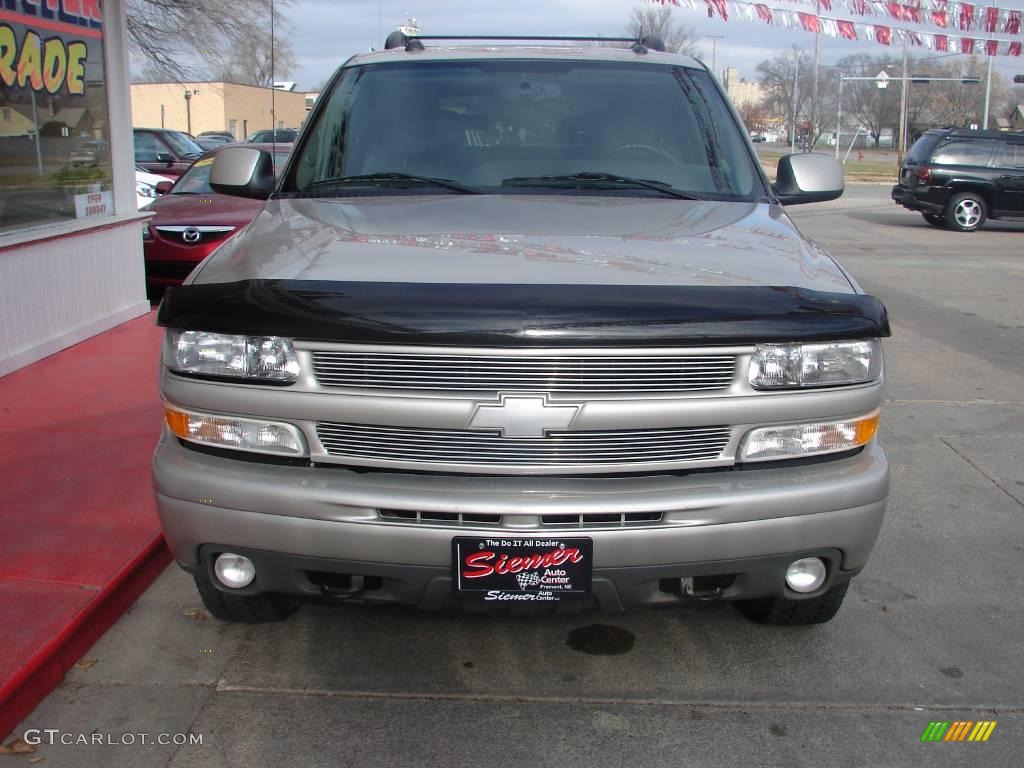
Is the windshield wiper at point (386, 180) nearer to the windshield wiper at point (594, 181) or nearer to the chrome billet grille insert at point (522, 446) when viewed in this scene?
the windshield wiper at point (594, 181)

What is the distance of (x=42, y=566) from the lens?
380cm

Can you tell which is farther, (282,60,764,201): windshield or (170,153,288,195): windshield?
(170,153,288,195): windshield

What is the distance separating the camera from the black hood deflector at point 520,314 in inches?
104

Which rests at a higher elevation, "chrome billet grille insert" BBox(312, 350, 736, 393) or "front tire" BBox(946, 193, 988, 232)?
"chrome billet grille insert" BBox(312, 350, 736, 393)

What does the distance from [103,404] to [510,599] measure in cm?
390

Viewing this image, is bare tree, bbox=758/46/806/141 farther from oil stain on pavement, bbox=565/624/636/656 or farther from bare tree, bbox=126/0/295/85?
oil stain on pavement, bbox=565/624/636/656

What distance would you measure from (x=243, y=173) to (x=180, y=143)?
1399cm

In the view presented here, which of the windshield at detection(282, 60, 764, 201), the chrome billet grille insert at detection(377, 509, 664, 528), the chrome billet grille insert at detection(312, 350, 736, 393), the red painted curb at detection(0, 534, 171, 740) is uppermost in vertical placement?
the windshield at detection(282, 60, 764, 201)

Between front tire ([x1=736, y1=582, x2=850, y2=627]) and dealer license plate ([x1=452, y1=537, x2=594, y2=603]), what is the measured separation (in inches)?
38.0

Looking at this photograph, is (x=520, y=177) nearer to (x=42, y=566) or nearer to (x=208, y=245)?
(x=42, y=566)

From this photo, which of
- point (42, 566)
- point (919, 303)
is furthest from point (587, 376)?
point (919, 303)

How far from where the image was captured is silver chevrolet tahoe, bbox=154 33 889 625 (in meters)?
2.70

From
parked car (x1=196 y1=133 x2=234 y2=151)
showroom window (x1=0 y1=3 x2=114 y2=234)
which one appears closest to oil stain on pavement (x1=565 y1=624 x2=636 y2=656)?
showroom window (x1=0 y1=3 x2=114 y2=234)

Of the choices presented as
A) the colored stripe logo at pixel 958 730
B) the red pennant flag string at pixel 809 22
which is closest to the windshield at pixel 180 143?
the red pennant flag string at pixel 809 22
